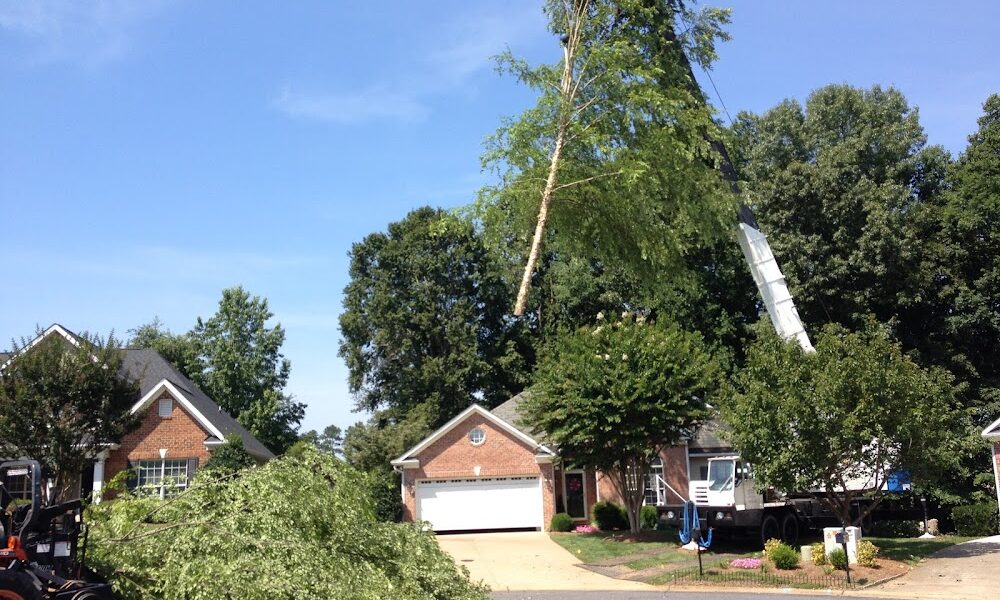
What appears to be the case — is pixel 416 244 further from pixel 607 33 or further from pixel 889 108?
pixel 607 33

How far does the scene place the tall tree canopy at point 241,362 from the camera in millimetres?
54500

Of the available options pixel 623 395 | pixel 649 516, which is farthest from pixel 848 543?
pixel 649 516

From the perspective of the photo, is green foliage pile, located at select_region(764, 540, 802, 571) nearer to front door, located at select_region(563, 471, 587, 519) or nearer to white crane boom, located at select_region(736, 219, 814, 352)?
white crane boom, located at select_region(736, 219, 814, 352)

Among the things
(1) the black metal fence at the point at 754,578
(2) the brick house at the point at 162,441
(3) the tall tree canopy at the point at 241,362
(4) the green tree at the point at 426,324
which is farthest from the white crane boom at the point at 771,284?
(3) the tall tree canopy at the point at 241,362

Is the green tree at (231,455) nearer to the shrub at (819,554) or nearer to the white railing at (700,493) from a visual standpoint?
the white railing at (700,493)

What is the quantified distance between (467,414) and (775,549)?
16.2 m

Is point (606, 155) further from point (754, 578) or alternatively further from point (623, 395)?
point (623, 395)

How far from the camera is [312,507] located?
9703 mm

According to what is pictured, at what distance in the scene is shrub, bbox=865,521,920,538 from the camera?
2653cm

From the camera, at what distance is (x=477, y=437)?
108ft

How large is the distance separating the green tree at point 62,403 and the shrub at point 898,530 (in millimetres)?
22920

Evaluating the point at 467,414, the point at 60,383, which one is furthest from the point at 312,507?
the point at 467,414

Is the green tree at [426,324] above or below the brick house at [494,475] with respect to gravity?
above

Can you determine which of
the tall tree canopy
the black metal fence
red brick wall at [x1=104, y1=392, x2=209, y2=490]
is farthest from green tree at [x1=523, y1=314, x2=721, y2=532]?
the tall tree canopy
